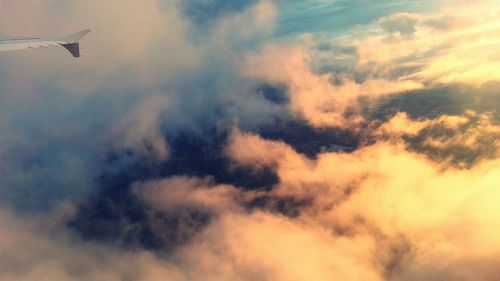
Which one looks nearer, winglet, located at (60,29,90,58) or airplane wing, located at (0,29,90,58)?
airplane wing, located at (0,29,90,58)

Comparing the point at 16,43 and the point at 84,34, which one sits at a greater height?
the point at 84,34

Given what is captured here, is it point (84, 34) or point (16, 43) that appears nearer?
point (16, 43)

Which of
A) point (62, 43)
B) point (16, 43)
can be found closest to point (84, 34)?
point (62, 43)

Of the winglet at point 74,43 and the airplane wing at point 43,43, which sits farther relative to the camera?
the winglet at point 74,43

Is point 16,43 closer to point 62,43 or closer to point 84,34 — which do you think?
point 62,43

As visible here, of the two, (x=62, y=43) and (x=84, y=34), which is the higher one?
(x=84, y=34)
